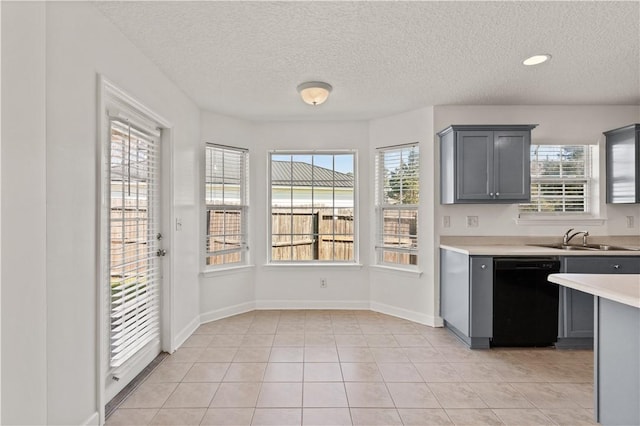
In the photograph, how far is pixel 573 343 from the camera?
302 cm

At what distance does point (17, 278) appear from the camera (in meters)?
1.36

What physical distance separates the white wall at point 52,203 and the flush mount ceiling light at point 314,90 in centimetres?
141

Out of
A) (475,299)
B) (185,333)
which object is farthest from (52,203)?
(475,299)

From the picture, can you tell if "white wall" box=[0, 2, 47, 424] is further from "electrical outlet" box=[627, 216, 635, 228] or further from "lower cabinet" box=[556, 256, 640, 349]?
"electrical outlet" box=[627, 216, 635, 228]

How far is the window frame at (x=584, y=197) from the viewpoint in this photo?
11.9 ft

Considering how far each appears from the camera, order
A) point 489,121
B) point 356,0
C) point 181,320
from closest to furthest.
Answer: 1. point 356,0
2. point 181,320
3. point 489,121

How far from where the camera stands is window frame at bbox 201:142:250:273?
147 inches

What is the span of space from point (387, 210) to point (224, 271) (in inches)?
87.0

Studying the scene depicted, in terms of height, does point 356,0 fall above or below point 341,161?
above

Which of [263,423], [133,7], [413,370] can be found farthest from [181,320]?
[133,7]

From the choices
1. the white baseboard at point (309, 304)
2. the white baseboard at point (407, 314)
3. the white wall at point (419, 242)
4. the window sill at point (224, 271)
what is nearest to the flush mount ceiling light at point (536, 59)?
the white wall at point (419, 242)

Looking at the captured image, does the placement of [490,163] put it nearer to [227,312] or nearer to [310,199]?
[310,199]

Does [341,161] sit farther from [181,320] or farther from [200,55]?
[181,320]

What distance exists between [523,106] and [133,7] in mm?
3923
